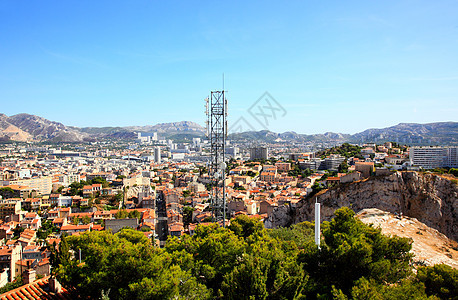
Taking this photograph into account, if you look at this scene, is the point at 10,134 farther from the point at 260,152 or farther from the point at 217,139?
the point at 217,139

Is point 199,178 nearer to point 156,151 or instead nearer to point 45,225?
point 45,225

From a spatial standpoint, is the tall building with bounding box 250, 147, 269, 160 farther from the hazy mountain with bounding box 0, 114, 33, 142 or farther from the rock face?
the hazy mountain with bounding box 0, 114, 33, 142

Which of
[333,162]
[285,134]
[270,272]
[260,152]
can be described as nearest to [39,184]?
[333,162]

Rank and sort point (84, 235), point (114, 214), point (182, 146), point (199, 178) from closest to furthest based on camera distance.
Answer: point (84, 235) < point (114, 214) < point (199, 178) < point (182, 146)

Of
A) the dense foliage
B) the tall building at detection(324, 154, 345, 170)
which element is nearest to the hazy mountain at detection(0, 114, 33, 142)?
the tall building at detection(324, 154, 345, 170)

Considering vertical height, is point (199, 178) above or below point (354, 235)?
below

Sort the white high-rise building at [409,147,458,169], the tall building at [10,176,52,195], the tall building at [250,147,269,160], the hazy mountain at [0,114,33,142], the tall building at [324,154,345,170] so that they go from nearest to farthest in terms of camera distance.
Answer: the white high-rise building at [409,147,458,169]
the tall building at [10,176,52,195]
the tall building at [324,154,345,170]
the tall building at [250,147,269,160]
the hazy mountain at [0,114,33,142]

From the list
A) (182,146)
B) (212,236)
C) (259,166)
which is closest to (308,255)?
(212,236)
